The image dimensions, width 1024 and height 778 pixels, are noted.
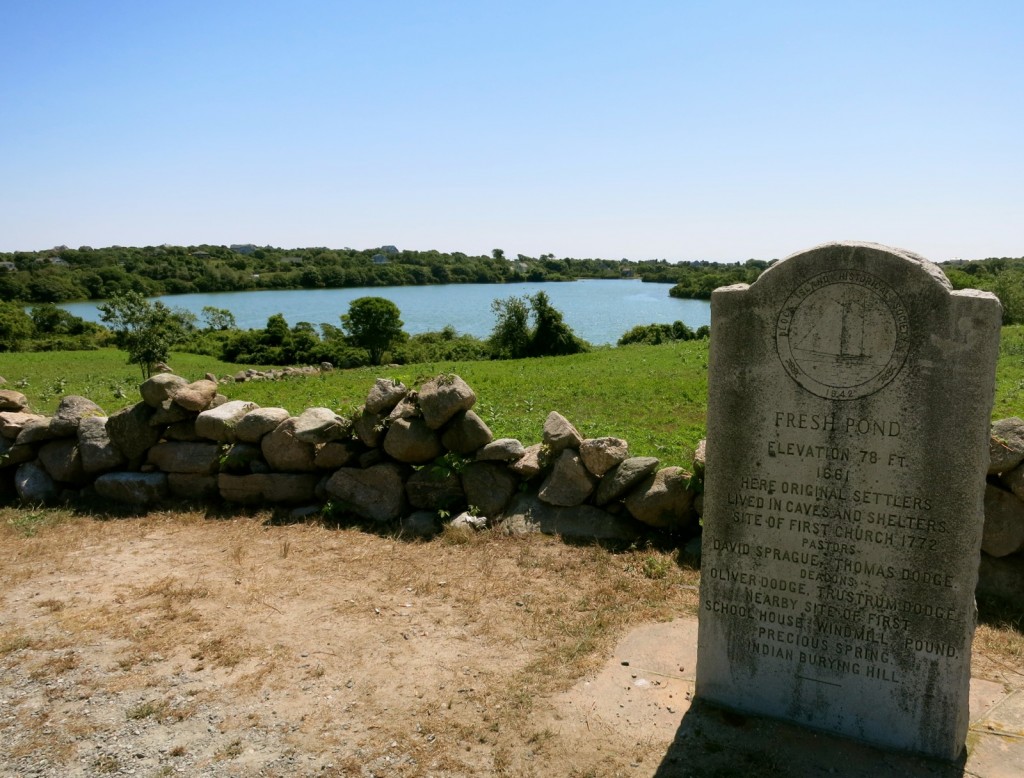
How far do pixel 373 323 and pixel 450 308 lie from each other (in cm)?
3308

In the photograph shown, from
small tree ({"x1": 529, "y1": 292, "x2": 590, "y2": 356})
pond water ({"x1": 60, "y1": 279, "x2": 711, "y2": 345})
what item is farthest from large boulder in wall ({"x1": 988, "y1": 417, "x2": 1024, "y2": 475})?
pond water ({"x1": 60, "y1": 279, "x2": 711, "y2": 345})

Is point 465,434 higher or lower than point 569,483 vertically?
higher

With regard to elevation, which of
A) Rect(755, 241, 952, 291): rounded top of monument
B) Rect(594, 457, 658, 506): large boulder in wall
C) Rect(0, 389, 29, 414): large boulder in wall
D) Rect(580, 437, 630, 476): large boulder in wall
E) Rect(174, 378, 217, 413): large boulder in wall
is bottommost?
Rect(594, 457, 658, 506): large boulder in wall

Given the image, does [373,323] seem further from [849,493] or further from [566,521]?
[849,493]

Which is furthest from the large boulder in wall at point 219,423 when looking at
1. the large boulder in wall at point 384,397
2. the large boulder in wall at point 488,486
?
the large boulder in wall at point 488,486

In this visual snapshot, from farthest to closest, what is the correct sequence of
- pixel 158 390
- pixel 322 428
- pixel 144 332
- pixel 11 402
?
pixel 144 332
pixel 11 402
pixel 158 390
pixel 322 428

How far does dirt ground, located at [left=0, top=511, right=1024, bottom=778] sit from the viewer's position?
4797mm

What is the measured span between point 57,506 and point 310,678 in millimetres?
6152

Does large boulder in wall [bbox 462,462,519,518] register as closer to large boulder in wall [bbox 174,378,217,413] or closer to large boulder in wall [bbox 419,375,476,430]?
large boulder in wall [bbox 419,375,476,430]

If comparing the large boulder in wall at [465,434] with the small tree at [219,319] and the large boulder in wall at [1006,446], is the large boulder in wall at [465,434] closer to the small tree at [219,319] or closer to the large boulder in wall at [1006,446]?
the large boulder in wall at [1006,446]

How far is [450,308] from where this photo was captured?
70.0 m

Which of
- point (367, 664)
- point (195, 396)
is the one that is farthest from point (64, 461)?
point (367, 664)

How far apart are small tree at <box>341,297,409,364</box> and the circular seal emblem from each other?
33269 millimetres

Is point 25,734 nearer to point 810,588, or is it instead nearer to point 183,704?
point 183,704
